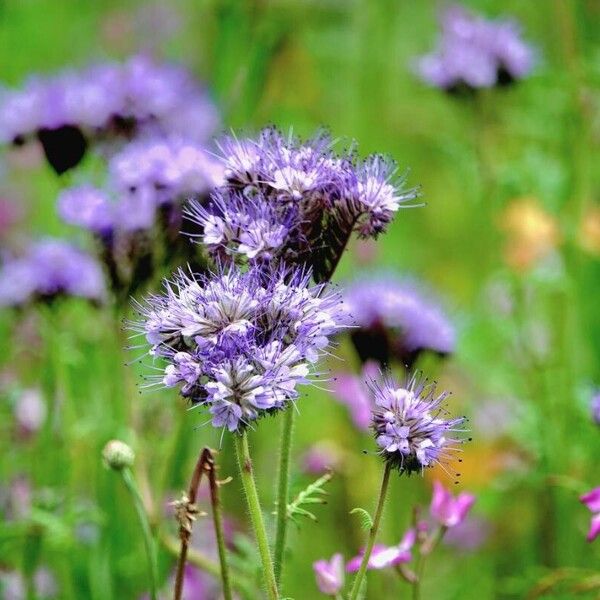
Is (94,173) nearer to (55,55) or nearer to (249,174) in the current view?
(249,174)

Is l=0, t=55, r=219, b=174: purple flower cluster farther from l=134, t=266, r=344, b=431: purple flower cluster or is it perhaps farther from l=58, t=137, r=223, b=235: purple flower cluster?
l=134, t=266, r=344, b=431: purple flower cluster

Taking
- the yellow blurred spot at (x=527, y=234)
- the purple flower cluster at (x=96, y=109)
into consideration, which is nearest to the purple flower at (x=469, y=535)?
the yellow blurred spot at (x=527, y=234)

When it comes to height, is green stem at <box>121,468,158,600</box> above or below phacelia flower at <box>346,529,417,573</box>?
above

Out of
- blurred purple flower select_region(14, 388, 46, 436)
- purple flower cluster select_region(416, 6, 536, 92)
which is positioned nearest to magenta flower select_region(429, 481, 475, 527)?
blurred purple flower select_region(14, 388, 46, 436)

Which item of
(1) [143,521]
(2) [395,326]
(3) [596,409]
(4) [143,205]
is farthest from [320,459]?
(1) [143,521]

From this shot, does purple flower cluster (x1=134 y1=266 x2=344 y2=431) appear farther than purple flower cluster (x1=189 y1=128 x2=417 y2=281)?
No

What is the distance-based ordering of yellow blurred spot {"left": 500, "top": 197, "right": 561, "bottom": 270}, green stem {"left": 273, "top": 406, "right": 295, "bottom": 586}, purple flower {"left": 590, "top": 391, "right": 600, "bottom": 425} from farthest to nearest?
1. yellow blurred spot {"left": 500, "top": 197, "right": 561, "bottom": 270}
2. purple flower {"left": 590, "top": 391, "right": 600, "bottom": 425}
3. green stem {"left": 273, "top": 406, "right": 295, "bottom": 586}

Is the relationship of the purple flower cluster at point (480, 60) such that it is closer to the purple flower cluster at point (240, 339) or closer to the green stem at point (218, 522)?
the purple flower cluster at point (240, 339)
